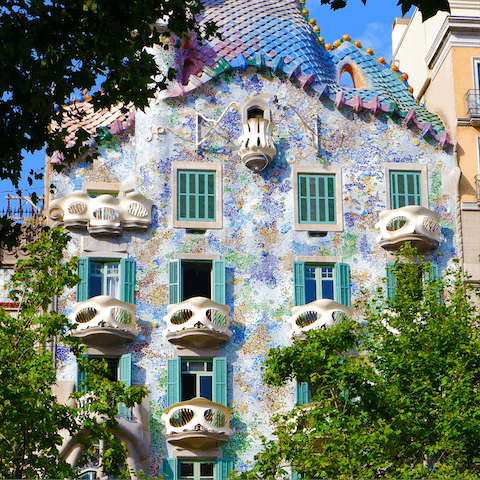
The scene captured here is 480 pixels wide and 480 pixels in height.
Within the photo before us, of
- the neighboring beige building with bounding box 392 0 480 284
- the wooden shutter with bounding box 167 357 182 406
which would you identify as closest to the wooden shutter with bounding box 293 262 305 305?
the wooden shutter with bounding box 167 357 182 406

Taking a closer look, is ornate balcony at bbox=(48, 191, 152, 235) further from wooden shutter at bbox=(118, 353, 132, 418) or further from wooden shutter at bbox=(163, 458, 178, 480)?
wooden shutter at bbox=(163, 458, 178, 480)

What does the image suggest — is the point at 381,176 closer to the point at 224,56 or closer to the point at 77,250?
the point at 224,56

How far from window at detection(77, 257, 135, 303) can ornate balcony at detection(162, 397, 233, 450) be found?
12.5 ft

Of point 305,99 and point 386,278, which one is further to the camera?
point 305,99

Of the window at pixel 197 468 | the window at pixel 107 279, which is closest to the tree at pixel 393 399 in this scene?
the window at pixel 197 468

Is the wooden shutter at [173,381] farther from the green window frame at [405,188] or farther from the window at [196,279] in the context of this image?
the green window frame at [405,188]

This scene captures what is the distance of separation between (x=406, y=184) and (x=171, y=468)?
1172 centimetres

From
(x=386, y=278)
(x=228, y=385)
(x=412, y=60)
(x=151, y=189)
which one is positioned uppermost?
(x=412, y=60)

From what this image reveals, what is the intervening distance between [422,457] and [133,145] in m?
14.3

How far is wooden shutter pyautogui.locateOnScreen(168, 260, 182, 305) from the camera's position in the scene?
1389 inches

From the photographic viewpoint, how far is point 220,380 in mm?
34406

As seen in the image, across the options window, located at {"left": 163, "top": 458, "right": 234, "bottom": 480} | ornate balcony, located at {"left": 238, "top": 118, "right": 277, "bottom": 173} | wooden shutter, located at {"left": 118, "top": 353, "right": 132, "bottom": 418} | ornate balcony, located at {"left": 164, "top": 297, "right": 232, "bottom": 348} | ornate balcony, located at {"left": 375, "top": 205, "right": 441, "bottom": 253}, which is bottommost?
window, located at {"left": 163, "top": 458, "right": 234, "bottom": 480}

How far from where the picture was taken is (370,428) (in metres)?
28.6

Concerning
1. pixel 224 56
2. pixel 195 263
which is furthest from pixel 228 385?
pixel 224 56
